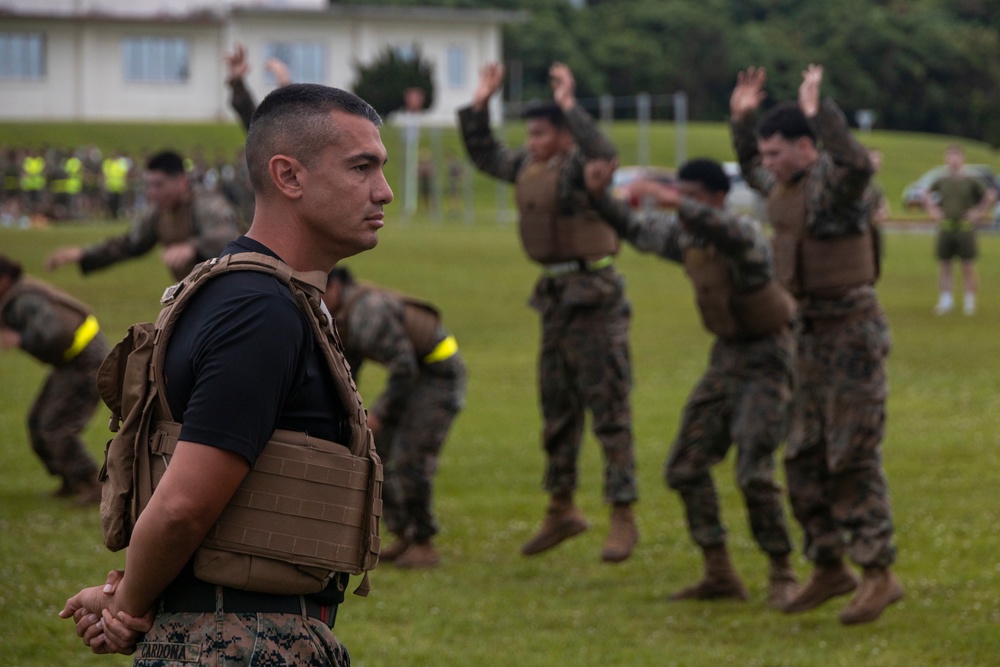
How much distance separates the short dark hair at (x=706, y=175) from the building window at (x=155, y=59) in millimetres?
62259

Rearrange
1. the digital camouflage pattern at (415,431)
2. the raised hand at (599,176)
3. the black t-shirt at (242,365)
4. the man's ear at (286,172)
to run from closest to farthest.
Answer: the black t-shirt at (242,365) → the man's ear at (286,172) → the raised hand at (599,176) → the digital camouflage pattern at (415,431)

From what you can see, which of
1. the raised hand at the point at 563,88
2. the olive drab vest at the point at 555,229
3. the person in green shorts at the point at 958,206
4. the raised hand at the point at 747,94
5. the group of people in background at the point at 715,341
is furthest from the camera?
the person in green shorts at the point at 958,206

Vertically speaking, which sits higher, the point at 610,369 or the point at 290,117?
the point at 290,117

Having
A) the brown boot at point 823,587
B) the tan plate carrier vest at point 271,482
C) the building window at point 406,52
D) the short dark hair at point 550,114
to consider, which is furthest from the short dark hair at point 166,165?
the building window at point 406,52

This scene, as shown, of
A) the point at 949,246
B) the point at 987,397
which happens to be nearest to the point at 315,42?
the point at 949,246

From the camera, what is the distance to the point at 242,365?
9.68 ft

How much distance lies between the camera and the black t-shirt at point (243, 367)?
2.95 m

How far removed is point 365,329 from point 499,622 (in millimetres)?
1790

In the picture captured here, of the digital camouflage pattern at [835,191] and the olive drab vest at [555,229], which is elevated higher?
the digital camouflage pattern at [835,191]

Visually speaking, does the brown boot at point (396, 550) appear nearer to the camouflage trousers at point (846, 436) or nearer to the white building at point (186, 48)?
the camouflage trousers at point (846, 436)

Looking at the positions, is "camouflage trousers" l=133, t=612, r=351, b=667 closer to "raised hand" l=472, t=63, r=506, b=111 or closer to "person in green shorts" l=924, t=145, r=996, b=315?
"raised hand" l=472, t=63, r=506, b=111

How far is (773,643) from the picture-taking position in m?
7.12

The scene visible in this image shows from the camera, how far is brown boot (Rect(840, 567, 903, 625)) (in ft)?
24.2

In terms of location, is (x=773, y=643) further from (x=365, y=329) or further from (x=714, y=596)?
(x=365, y=329)
